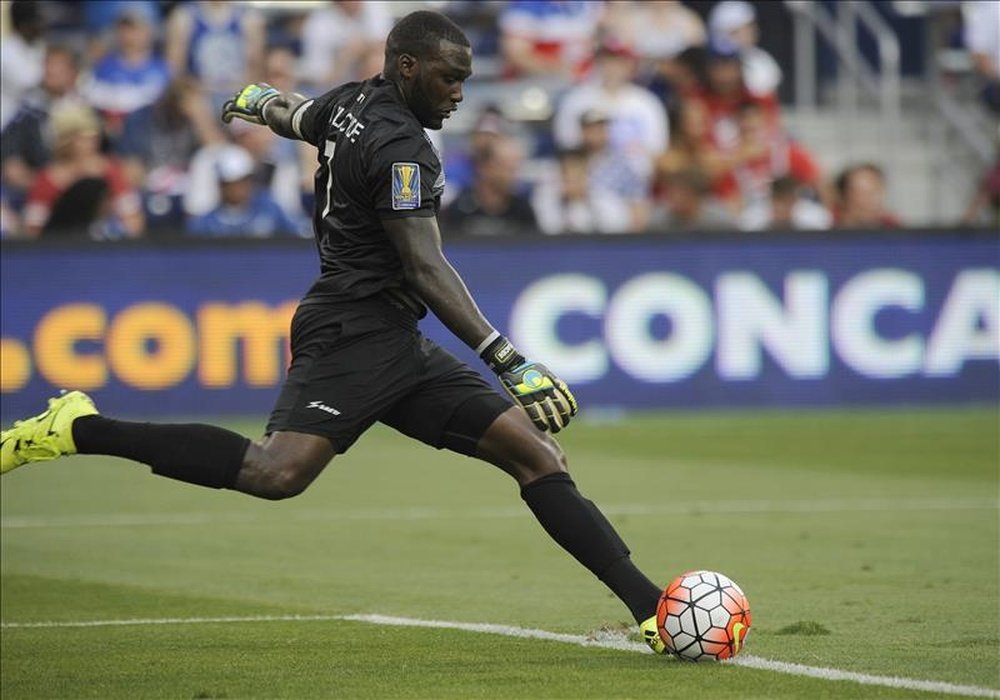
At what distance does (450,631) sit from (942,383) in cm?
1162

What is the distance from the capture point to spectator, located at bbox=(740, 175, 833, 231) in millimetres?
18375

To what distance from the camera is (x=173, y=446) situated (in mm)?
6816

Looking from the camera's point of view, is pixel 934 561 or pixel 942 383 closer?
pixel 934 561

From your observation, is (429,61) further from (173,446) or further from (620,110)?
(620,110)

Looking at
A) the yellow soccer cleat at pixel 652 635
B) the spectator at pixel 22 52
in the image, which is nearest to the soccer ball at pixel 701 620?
the yellow soccer cleat at pixel 652 635

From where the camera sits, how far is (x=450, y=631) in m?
7.43

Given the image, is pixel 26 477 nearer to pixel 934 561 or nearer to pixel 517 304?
pixel 517 304

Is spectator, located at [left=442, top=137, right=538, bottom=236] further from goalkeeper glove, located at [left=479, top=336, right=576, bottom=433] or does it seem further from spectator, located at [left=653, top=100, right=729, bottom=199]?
goalkeeper glove, located at [left=479, top=336, right=576, bottom=433]

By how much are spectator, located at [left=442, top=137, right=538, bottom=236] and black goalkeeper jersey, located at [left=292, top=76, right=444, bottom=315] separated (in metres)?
10.8

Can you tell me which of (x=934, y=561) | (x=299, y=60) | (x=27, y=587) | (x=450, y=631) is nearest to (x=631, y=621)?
(x=450, y=631)

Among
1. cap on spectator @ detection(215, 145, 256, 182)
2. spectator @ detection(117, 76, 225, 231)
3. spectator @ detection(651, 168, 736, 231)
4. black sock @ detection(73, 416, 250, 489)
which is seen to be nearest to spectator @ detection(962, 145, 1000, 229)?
spectator @ detection(651, 168, 736, 231)

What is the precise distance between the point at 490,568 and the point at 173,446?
292cm

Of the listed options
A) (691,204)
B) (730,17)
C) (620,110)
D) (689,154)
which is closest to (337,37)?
(620,110)

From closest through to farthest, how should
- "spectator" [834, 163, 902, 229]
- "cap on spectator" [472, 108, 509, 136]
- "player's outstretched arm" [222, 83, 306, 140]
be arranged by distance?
"player's outstretched arm" [222, 83, 306, 140], "cap on spectator" [472, 108, 509, 136], "spectator" [834, 163, 902, 229]
